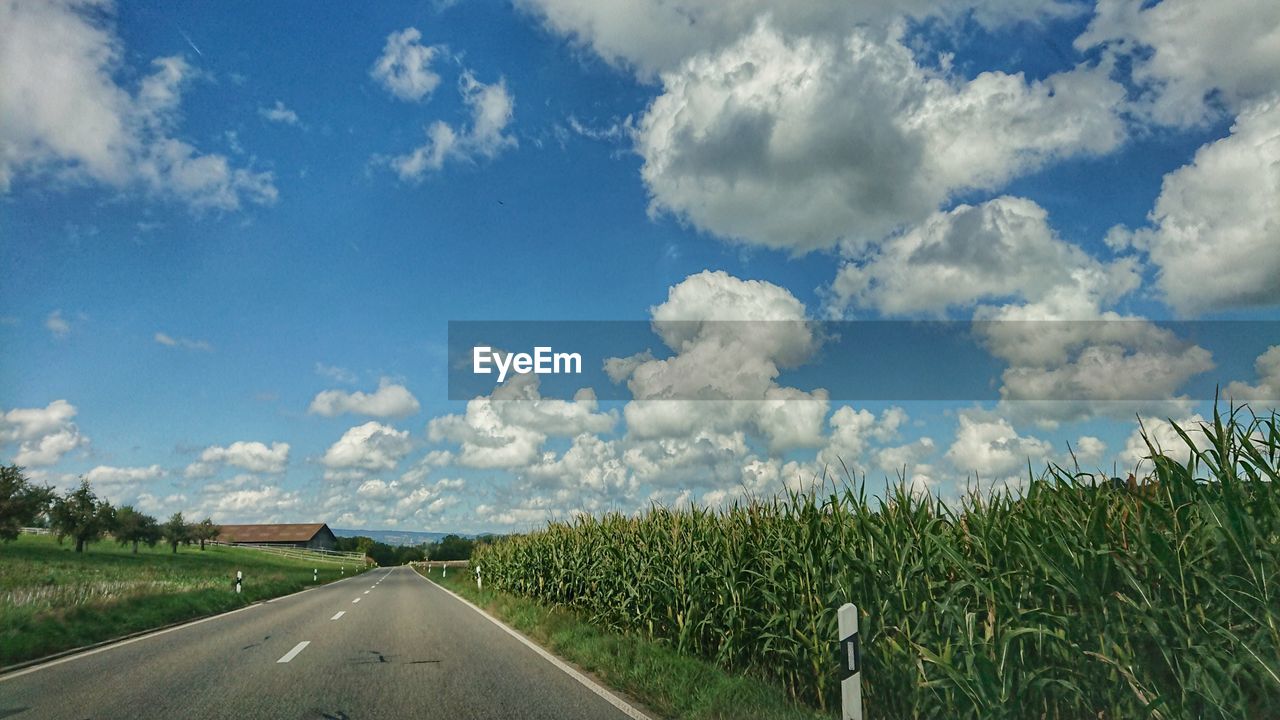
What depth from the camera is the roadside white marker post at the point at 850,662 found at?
5750mm

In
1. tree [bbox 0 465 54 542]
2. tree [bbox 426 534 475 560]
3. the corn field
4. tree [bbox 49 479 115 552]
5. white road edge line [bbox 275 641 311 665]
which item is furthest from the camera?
tree [bbox 426 534 475 560]

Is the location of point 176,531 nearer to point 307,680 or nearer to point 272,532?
point 272,532

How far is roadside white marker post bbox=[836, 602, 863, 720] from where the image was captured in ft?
18.9

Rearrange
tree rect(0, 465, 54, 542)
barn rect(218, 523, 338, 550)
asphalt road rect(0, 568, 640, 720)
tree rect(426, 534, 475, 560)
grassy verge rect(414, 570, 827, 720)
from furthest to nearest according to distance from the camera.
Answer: barn rect(218, 523, 338, 550) < tree rect(426, 534, 475, 560) < tree rect(0, 465, 54, 542) < asphalt road rect(0, 568, 640, 720) < grassy verge rect(414, 570, 827, 720)

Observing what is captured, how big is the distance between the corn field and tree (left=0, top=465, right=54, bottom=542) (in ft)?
215

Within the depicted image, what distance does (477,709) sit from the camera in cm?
717

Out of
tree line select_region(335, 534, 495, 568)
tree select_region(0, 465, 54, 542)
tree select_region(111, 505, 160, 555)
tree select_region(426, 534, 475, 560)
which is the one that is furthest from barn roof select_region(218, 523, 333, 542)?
tree select_region(0, 465, 54, 542)

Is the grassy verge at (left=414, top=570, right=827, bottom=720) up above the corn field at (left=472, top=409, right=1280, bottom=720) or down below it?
below

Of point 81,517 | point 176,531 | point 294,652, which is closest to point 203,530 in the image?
point 176,531

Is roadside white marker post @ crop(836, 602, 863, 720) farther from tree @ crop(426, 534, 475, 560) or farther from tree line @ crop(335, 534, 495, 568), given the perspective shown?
tree @ crop(426, 534, 475, 560)

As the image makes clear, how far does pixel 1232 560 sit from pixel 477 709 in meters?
6.07

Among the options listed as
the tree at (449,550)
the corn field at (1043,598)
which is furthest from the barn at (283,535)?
the corn field at (1043,598)

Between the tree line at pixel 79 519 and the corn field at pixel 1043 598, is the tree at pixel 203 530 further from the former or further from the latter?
the corn field at pixel 1043 598

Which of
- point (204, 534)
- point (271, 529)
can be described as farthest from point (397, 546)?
point (204, 534)
